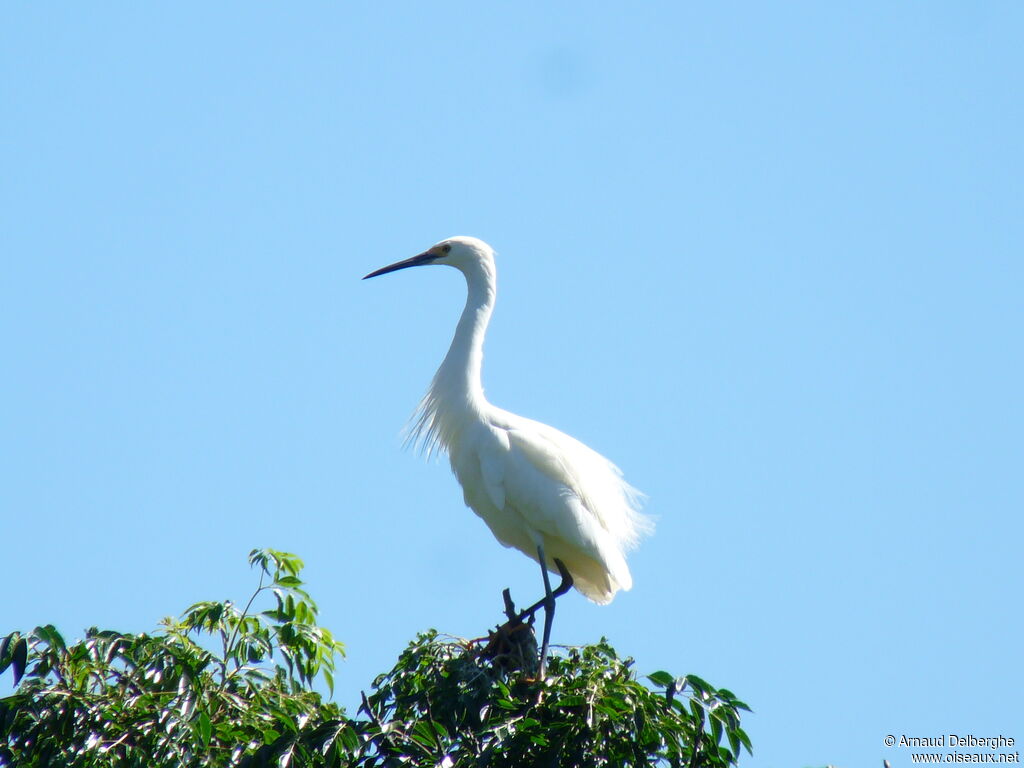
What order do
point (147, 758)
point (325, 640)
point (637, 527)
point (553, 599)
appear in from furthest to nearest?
point (637, 527) → point (553, 599) → point (325, 640) → point (147, 758)

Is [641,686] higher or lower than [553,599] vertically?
lower

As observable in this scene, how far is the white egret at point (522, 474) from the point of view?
725cm

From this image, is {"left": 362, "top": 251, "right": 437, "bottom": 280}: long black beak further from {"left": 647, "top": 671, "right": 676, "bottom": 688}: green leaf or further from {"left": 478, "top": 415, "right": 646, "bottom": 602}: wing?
{"left": 647, "top": 671, "right": 676, "bottom": 688}: green leaf

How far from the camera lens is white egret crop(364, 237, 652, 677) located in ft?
23.8

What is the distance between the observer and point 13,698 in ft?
16.1

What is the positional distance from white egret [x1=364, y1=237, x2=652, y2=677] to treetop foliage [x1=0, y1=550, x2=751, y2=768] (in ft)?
5.23

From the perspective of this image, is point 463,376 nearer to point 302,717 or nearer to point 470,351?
point 470,351

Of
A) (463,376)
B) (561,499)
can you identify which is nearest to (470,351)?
(463,376)

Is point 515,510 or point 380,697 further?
point 515,510

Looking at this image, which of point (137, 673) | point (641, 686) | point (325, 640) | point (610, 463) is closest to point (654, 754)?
point (641, 686)

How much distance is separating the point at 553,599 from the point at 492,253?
2.20 m

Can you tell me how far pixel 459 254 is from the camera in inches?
319

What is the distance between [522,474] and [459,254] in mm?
1579

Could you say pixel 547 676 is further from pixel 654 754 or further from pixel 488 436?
pixel 488 436
